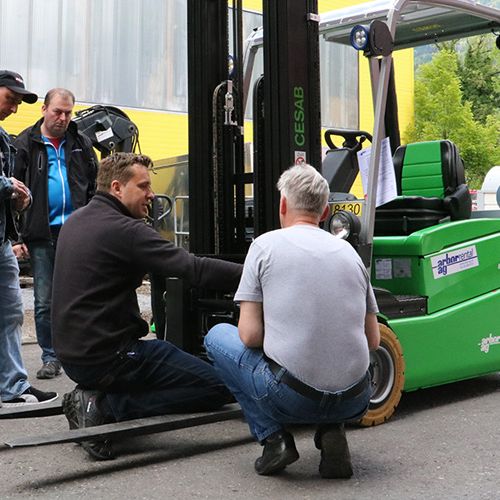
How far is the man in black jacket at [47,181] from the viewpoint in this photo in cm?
612

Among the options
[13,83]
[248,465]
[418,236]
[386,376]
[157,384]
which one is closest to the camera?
[248,465]

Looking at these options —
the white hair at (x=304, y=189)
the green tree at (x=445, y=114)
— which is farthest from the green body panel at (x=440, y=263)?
the green tree at (x=445, y=114)

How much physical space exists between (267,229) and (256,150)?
0.47 metres

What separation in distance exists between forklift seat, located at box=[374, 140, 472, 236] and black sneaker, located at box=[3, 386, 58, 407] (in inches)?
92.9

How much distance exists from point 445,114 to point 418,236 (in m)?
16.9

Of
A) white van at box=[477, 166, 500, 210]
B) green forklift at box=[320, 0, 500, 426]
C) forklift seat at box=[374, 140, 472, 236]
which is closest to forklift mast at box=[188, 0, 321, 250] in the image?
green forklift at box=[320, 0, 500, 426]

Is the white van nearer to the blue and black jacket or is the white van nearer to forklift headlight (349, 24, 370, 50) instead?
the blue and black jacket

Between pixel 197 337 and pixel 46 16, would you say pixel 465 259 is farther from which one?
pixel 46 16

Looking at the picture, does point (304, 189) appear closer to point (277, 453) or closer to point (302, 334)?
point (302, 334)

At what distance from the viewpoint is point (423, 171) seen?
240 inches

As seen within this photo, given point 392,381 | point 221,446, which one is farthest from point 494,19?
point 221,446

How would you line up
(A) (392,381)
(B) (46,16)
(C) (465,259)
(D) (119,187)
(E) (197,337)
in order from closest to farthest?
1. (D) (119,187)
2. (A) (392,381)
3. (E) (197,337)
4. (C) (465,259)
5. (B) (46,16)

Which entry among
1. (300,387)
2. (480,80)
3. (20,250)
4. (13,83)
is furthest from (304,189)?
(480,80)

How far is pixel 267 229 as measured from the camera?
17.0 feet
